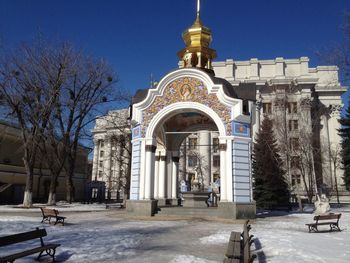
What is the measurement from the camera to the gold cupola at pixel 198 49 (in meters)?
20.4

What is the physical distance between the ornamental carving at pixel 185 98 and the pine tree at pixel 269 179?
40.2 feet

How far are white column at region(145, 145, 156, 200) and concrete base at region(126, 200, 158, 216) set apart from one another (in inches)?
13.8

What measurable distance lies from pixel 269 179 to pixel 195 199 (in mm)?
11164

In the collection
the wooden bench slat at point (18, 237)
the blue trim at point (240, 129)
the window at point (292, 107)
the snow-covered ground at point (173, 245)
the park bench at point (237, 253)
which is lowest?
the snow-covered ground at point (173, 245)

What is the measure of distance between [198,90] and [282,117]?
1325cm

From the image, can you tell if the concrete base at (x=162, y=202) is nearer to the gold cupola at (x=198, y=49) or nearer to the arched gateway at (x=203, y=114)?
the arched gateway at (x=203, y=114)

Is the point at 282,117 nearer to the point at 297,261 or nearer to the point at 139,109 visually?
the point at 139,109

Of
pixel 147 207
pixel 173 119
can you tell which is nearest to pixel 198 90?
pixel 173 119

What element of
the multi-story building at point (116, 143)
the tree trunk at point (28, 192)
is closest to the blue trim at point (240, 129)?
the multi-story building at point (116, 143)

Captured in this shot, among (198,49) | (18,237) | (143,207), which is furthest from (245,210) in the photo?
(18,237)

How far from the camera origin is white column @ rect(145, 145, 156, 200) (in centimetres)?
1629

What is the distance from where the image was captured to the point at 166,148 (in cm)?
2002

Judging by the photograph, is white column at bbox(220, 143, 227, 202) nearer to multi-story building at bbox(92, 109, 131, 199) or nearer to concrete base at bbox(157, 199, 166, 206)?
concrete base at bbox(157, 199, 166, 206)

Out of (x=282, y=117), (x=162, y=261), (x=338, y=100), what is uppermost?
(x=338, y=100)
